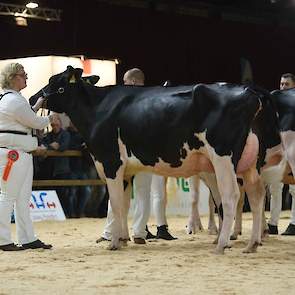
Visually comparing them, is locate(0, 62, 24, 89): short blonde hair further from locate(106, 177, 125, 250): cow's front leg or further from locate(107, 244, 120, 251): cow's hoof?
locate(107, 244, 120, 251): cow's hoof

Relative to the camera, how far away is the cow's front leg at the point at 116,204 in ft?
25.2

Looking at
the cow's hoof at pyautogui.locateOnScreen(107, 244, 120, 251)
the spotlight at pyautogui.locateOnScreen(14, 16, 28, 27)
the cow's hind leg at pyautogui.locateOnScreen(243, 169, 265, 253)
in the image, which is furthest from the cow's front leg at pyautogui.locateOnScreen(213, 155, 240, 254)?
the spotlight at pyautogui.locateOnScreen(14, 16, 28, 27)

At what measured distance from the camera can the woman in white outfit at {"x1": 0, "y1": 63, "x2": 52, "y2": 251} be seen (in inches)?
297

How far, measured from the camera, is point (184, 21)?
2267 centimetres

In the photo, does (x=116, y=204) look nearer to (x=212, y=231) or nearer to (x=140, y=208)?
(x=140, y=208)

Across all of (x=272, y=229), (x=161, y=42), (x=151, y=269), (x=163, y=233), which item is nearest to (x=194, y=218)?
(x=163, y=233)

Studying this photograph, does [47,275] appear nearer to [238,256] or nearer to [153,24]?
[238,256]

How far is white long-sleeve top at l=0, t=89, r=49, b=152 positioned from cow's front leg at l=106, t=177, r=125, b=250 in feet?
3.19

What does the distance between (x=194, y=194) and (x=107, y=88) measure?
2.60 meters

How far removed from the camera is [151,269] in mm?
6184

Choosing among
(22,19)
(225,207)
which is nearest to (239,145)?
(225,207)

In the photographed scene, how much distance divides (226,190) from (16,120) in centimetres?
231

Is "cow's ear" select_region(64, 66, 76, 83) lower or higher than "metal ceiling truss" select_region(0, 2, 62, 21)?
lower

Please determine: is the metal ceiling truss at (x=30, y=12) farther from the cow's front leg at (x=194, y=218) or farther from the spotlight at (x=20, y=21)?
the cow's front leg at (x=194, y=218)
